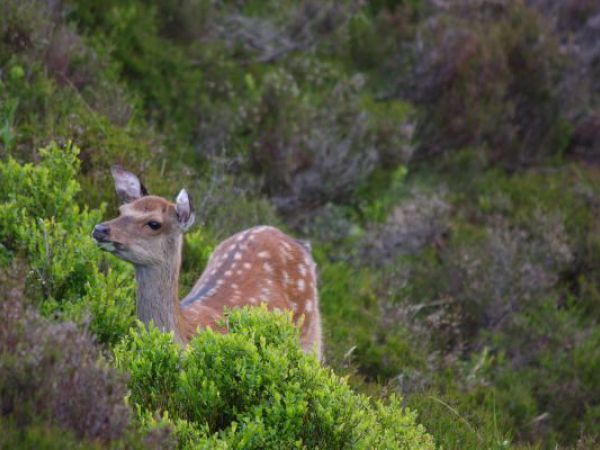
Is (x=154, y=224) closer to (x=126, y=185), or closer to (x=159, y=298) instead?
(x=159, y=298)

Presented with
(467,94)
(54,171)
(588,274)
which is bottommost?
(588,274)

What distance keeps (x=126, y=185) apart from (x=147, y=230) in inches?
23.1

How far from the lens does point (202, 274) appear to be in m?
7.55

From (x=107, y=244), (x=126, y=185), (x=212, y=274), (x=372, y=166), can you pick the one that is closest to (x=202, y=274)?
(x=212, y=274)

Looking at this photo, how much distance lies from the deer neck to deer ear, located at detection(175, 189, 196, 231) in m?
0.24

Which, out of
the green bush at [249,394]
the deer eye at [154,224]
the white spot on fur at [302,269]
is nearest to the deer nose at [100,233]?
the deer eye at [154,224]

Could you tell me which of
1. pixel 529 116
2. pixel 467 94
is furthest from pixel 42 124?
pixel 529 116

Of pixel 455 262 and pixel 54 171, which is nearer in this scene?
pixel 54 171

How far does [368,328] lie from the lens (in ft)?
29.3

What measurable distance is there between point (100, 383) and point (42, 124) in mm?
4832

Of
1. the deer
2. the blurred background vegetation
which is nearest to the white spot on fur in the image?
the deer

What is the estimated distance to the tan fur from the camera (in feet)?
19.2

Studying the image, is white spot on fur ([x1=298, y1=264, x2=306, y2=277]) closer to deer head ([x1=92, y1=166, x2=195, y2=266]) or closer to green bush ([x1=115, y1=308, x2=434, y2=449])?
deer head ([x1=92, y1=166, x2=195, y2=266])

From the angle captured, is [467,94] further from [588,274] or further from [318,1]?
[588,274]
